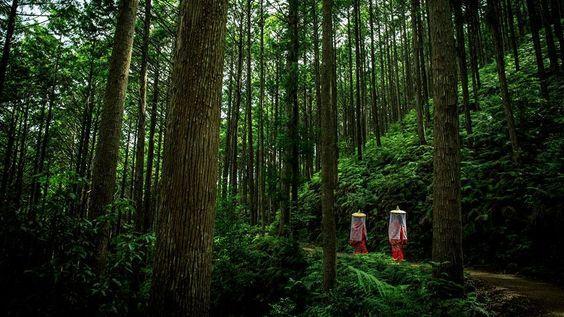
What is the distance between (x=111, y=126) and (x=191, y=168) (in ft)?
12.9

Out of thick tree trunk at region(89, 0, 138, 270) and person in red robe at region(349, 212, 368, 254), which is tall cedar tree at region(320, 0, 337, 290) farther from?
thick tree trunk at region(89, 0, 138, 270)

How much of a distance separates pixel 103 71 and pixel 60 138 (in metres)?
12.5

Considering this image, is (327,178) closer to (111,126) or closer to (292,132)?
(111,126)

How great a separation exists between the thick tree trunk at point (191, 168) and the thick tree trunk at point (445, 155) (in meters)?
4.00

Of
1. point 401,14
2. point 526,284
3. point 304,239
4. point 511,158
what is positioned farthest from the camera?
point 401,14

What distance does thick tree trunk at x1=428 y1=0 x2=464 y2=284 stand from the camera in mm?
4883

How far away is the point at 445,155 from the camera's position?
5.12 meters

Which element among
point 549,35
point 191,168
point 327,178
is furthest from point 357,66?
point 191,168

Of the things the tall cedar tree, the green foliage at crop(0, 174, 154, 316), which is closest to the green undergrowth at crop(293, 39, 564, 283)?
the tall cedar tree

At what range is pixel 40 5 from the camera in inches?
473

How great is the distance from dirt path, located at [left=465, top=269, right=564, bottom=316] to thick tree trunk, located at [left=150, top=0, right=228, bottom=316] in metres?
5.27

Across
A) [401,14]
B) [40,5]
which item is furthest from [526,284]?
[401,14]

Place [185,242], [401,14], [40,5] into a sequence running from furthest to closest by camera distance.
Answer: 1. [401,14]
2. [40,5]
3. [185,242]

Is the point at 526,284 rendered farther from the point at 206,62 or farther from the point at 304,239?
the point at 304,239
